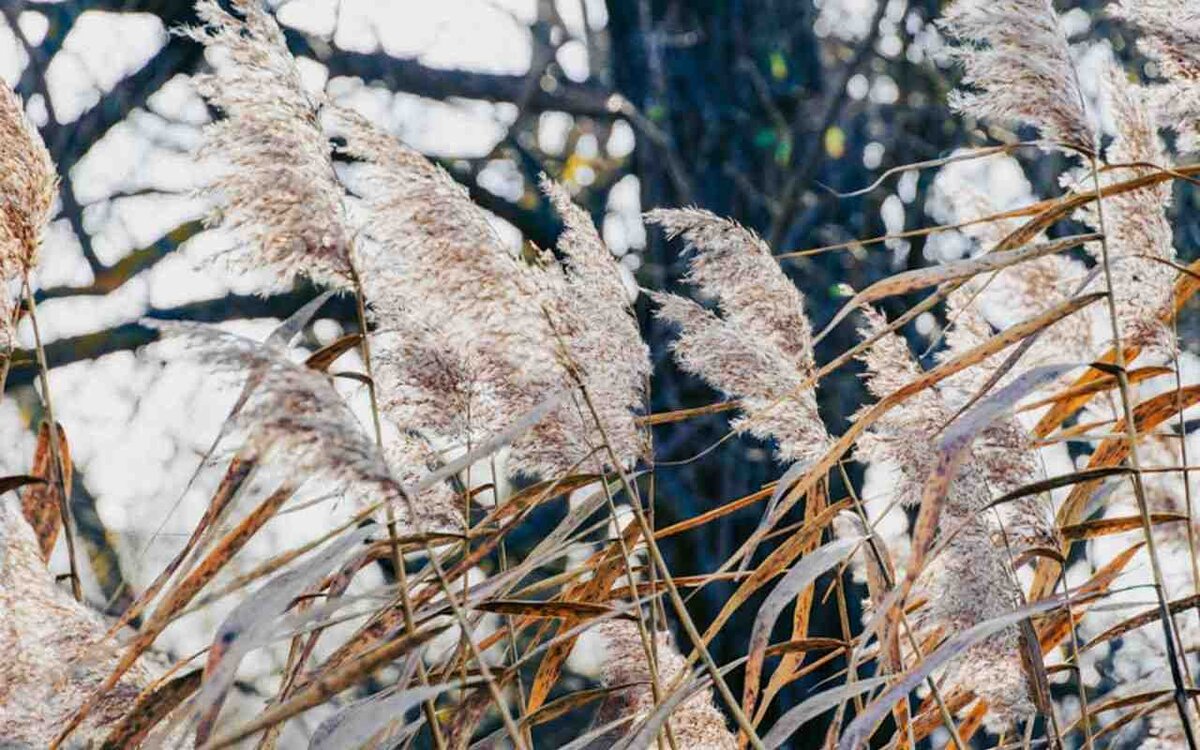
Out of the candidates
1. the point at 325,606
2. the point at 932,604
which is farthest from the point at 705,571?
the point at 325,606

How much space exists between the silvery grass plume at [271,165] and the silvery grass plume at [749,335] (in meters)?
0.32

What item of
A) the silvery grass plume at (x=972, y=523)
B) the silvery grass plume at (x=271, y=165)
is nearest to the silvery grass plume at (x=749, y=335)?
the silvery grass plume at (x=972, y=523)

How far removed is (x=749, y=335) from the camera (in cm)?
123

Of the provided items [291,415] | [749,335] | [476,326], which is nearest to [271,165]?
[476,326]

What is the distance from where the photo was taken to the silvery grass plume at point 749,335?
1.21 metres

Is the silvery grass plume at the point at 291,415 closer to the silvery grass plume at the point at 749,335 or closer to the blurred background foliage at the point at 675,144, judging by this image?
the silvery grass plume at the point at 749,335

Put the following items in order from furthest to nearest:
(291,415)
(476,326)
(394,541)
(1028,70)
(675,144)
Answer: (675,144)
(1028,70)
(476,326)
(394,541)
(291,415)

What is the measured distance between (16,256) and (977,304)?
97cm

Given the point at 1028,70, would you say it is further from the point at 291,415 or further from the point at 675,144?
the point at 675,144

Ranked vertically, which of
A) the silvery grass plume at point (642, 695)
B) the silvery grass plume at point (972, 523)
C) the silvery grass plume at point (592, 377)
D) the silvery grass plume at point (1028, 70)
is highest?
the silvery grass plume at point (1028, 70)

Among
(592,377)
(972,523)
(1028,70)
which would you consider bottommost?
(972,523)

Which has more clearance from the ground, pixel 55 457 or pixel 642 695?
pixel 55 457

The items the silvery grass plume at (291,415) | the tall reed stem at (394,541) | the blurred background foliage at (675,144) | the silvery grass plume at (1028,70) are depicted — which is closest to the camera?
the silvery grass plume at (291,415)

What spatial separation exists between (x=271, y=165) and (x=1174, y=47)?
2.36 feet
